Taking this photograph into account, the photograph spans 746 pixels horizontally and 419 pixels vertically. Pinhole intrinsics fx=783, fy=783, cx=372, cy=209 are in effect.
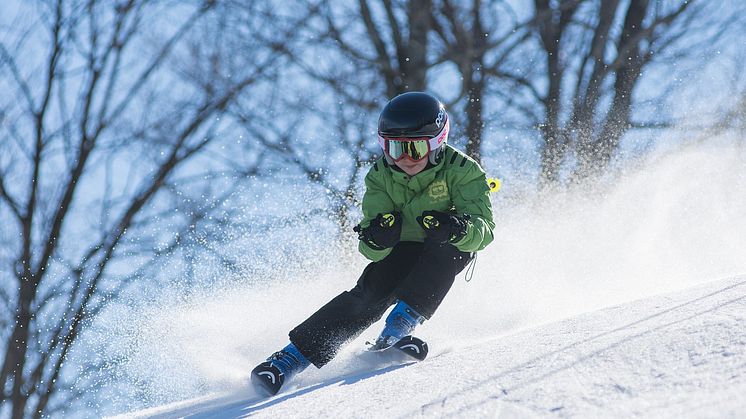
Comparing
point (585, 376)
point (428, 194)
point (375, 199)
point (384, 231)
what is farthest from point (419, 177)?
point (585, 376)

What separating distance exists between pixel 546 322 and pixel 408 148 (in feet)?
3.32

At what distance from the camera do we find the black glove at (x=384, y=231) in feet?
11.3

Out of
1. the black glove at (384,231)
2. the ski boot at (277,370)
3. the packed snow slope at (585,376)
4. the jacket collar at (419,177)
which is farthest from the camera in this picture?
the jacket collar at (419,177)

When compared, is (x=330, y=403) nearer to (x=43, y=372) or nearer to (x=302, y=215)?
(x=43, y=372)

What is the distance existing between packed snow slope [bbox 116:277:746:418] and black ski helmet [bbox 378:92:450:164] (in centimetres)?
105

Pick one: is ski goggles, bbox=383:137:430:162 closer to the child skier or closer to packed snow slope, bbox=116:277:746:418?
the child skier

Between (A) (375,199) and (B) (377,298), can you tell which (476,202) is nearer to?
(A) (375,199)

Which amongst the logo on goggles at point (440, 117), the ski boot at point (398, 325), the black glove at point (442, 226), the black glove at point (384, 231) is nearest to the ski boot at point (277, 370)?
the ski boot at point (398, 325)

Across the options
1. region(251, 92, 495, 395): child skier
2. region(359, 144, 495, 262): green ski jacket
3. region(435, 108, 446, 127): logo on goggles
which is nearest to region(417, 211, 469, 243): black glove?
region(251, 92, 495, 395): child skier

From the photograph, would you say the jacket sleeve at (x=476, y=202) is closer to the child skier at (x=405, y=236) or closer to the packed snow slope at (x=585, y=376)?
the child skier at (x=405, y=236)

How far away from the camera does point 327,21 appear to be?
14023 mm

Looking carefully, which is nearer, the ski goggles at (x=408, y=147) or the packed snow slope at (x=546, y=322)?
the packed snow slope at (x=546, y=322)

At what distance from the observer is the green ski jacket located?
11.9ft

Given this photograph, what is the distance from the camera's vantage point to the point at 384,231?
3457 millimetres
